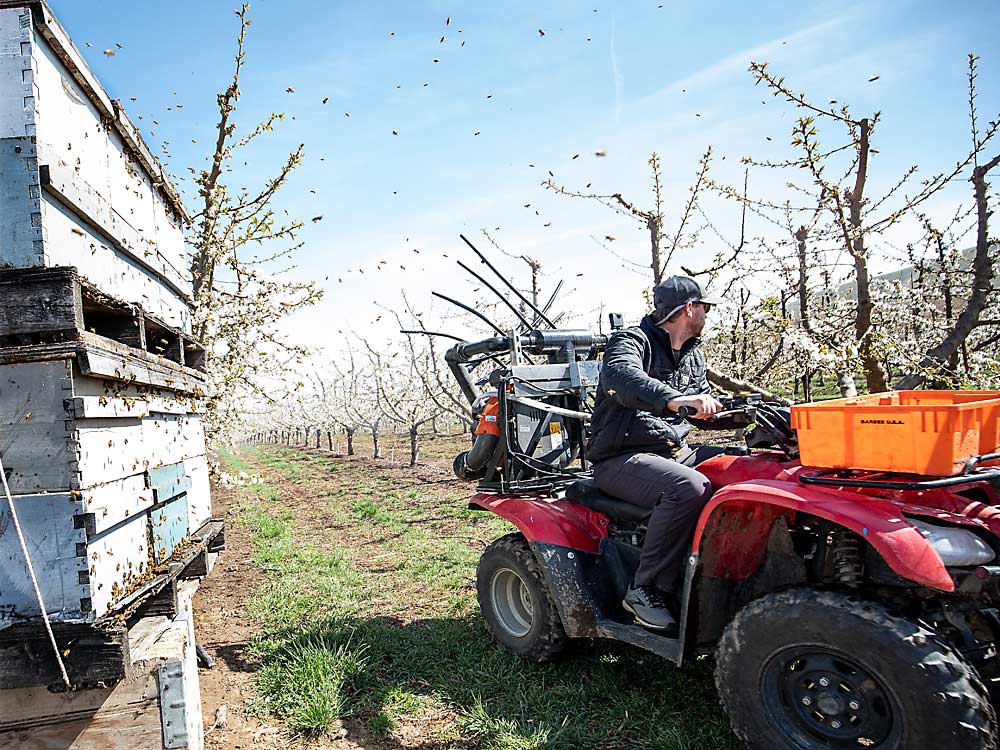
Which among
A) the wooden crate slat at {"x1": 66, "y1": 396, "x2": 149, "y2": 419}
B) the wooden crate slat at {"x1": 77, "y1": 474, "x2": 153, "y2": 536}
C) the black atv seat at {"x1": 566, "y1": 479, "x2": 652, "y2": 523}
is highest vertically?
the wooden crate slat at {"x1": 66, "y1": 396, "x2": 149, "y2": 419}

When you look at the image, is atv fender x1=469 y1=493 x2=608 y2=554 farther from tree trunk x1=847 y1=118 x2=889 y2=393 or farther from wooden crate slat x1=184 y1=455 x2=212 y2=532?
tree trunk x1=847 y1=118 x2=889 y2=393

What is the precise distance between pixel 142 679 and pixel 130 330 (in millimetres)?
1560

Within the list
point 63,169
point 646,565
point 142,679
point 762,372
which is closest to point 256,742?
point 142,679

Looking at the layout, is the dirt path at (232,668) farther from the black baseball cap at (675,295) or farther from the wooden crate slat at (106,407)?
the black baseball cap at (675,295)

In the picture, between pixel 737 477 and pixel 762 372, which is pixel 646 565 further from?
pixel 762 372

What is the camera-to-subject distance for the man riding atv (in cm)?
304

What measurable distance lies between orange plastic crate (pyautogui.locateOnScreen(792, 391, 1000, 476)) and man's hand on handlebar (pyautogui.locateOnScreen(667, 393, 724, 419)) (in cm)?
34

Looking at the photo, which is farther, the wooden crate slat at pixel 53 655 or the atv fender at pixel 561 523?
the atv fender at pixel 561 523

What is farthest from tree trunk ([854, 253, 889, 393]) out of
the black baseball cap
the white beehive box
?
the white beehive box

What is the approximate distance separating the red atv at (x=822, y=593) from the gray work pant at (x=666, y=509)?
14cm

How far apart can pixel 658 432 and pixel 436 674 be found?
2.11 meters

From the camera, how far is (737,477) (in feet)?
10.1

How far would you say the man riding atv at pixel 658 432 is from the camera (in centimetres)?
304

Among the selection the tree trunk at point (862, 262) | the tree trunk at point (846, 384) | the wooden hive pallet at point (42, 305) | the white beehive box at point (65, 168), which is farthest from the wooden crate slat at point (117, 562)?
the tree trunk at point (846, 384)
